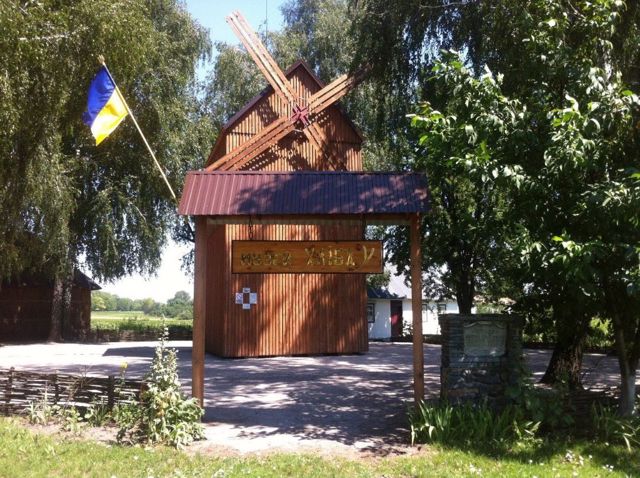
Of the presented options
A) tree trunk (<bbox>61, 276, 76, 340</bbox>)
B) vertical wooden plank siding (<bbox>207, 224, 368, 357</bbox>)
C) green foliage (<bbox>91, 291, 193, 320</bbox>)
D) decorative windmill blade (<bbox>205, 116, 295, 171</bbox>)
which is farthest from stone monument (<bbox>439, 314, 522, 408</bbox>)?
green foliage (<bbox>91, 291, 193, 320</bbox>)

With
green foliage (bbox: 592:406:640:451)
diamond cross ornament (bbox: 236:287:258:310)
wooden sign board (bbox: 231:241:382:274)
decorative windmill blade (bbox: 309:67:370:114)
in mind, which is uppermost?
decorative windmill blade (bbox: 309:67:370:114)

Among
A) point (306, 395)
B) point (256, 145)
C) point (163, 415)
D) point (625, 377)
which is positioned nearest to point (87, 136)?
point (256, 145)

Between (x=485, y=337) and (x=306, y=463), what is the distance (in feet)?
9.54

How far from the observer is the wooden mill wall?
60.0 feet

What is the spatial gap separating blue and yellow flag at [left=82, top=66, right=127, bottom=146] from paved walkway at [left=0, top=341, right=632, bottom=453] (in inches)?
191

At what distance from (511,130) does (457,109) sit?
0.83 metres

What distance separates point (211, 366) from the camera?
16031 mm

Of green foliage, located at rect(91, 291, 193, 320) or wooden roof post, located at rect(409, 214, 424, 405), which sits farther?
green foliage, located at rect(91, 291, 193, 320)

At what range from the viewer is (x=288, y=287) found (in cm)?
1877

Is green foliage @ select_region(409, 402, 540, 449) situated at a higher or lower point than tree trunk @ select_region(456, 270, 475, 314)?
lower

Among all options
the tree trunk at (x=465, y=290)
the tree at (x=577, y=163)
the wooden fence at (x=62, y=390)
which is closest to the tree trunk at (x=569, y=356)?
the tree at (x=577, y=163)

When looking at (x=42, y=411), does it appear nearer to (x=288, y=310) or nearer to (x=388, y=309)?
(x=288, y=310)

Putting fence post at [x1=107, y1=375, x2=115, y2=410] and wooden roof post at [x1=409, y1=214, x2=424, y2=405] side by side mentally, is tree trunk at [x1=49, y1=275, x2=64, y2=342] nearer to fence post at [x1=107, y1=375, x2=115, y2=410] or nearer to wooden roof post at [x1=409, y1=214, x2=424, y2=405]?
fence post at [x1=107, y1=375, x2=115, y2=410]

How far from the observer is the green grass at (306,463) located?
6.39 meters
